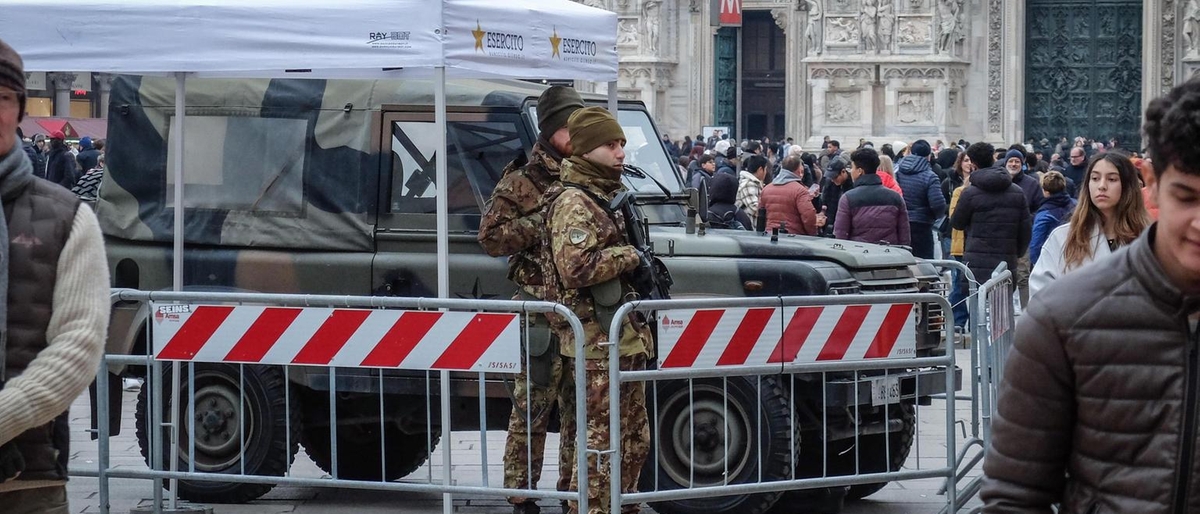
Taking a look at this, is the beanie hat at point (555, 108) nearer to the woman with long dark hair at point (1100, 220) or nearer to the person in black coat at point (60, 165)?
the woman with long dark hair at point (1100, 220)

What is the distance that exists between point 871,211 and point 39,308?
1019 centimetres

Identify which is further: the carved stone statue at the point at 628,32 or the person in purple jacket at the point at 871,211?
the carved stone statue at the point at 628,32

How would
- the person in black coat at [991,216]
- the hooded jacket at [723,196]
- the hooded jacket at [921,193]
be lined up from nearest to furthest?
the person in black coat at [991,216] → the hooded jacket at [723,196] → the hooded jacket at [921,193]

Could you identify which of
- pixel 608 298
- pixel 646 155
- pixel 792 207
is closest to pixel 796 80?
pixel 792 207

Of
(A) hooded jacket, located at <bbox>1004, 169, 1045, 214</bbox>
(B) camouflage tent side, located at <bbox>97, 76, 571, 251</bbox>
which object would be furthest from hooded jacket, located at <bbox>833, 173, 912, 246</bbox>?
(B) camouflage tent side, located at <bbox>97, 76, 571, 251</bbox>

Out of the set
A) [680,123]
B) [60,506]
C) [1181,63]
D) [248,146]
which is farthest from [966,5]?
[60,506]

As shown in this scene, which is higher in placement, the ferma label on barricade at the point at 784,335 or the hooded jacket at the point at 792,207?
the hooded jacket at the point at 792,207

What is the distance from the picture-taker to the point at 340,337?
7.36m

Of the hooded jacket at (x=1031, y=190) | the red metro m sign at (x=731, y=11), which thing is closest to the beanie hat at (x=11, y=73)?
the hooded jacket at (x=1031, y=190)

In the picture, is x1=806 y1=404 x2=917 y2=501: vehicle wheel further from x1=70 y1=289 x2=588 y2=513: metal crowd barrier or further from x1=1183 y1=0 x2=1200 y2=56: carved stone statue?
x1=1183 y1=0 x2=1200 y2=56: carved stone statue

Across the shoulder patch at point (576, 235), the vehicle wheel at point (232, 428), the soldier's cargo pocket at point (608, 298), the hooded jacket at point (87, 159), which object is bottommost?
the vehicle wheel at point (232, 428)

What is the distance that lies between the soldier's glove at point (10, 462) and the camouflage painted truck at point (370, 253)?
3778 millimetres

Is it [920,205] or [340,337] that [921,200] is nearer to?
[920,205]

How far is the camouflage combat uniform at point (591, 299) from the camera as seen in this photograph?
6941mm
